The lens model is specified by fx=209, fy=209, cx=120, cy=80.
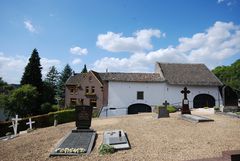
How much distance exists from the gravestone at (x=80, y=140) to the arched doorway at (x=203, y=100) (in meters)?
22.0

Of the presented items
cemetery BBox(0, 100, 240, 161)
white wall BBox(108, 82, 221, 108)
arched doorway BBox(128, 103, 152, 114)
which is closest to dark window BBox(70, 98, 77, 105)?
white wall BBox(108, 82, 221, 108)

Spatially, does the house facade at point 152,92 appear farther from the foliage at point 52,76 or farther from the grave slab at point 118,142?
the foliage at point 52,76

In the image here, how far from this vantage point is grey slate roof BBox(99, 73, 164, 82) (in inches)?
1235

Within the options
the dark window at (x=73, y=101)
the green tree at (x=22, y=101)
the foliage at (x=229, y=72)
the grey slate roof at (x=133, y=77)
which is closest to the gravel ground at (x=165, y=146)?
the grey slate roof at (x=133, y=77)

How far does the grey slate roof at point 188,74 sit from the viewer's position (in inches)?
1227

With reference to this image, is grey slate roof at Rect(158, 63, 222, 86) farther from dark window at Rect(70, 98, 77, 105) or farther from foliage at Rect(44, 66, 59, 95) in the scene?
foliage at Rect(44, 66, 59, 95)

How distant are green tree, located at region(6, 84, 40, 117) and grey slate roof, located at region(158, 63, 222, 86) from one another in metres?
22.3

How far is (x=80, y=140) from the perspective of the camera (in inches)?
416

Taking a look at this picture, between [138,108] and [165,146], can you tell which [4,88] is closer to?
[138,108]

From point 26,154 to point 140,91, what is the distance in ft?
77.4

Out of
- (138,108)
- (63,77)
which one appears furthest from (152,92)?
(63,77)

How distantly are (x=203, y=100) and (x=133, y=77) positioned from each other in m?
11.0

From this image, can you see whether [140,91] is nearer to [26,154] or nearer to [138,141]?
[138,141]

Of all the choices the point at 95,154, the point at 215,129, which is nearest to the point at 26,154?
the point at 95,154
